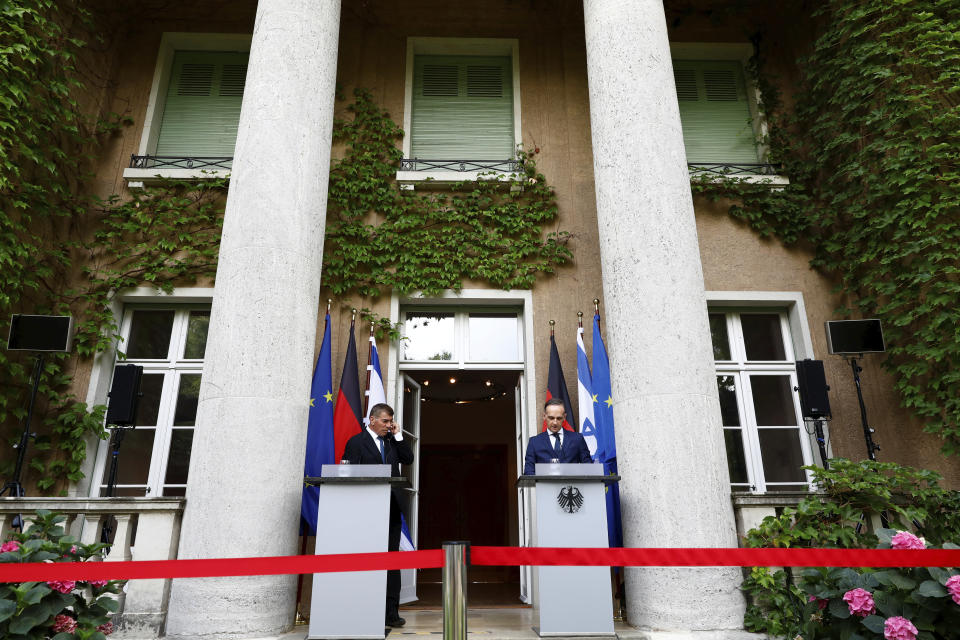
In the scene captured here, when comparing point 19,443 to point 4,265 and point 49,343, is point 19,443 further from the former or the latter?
point 4,265

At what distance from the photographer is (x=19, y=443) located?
6.16 m

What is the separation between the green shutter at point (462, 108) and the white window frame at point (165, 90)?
88.0 inches

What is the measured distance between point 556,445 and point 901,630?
98.1 inches

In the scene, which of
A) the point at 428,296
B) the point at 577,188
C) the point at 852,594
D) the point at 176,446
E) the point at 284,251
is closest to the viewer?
the point at 852,594

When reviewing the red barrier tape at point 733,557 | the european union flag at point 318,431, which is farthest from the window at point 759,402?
the european union flag at point 318,431

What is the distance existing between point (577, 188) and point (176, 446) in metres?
5.16

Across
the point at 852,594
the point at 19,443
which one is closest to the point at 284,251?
the point at 19,443

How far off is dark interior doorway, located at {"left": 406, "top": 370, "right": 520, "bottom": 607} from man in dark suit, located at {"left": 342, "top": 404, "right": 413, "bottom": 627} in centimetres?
501

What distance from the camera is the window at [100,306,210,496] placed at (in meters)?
6.57

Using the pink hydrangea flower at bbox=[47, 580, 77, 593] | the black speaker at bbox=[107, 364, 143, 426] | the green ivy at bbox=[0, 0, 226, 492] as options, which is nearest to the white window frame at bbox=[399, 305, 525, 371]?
the green ivy at bbox=[0, 0, 226, 492]

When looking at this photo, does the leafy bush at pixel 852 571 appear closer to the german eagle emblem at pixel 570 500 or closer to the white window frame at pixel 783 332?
the german eagle emblem at pixel 570 500

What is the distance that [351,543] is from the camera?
13.8 ft

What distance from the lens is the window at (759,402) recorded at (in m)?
6.86

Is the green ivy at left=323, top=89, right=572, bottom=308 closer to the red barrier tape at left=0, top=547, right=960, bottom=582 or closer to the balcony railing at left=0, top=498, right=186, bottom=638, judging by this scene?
the balcony railing at left=0, top=498, right=186, bottom=638
